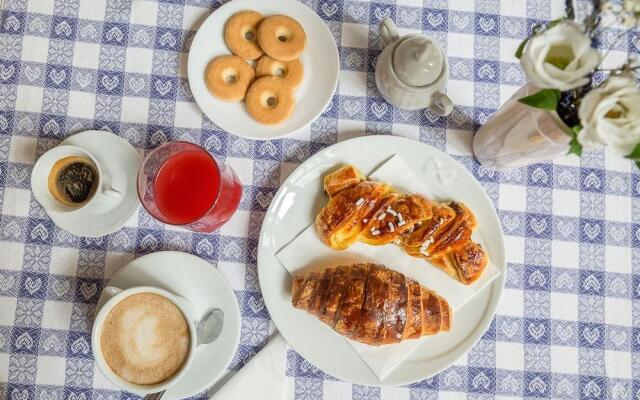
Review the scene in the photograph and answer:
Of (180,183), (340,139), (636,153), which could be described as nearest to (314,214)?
(340,139)

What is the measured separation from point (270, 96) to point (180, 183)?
10.7 inches

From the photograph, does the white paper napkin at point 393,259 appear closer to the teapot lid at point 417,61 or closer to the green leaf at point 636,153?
the teapot lid at point 417,61

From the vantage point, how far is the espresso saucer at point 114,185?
1.20 meters

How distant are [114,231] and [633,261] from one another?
1121 mm

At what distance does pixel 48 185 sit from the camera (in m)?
1.17

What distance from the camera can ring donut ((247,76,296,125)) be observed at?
121 centimetres

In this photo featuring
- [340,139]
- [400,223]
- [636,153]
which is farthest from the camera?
[340,139]

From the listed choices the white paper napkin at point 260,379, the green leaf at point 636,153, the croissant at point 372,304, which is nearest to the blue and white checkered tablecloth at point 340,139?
the white paper napkin at point 260,379

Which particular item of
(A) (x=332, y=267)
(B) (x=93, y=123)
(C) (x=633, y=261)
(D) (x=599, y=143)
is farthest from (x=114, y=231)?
(C) (x=633, y=261)

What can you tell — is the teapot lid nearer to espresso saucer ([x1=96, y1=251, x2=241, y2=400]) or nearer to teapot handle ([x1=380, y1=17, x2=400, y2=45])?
teapot handle ([x1=380, y1=17, x2=400, y2=45])

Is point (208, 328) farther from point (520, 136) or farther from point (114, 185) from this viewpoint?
point (520, 136)

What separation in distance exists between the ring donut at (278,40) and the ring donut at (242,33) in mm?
26

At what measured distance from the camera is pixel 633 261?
1.28 meters

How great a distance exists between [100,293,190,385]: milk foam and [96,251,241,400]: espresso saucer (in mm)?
119
